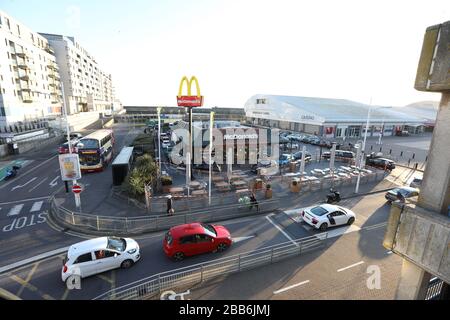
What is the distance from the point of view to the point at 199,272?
938cm

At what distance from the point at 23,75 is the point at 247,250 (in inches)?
2454

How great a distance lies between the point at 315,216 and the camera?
13.6 metres

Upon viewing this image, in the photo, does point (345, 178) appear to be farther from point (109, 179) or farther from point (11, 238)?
point (11, 238)

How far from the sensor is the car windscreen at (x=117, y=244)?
33.3ft

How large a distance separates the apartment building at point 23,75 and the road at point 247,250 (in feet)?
158

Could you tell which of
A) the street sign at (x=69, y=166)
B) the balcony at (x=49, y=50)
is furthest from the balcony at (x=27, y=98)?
the street sign at (x=69, y=166)

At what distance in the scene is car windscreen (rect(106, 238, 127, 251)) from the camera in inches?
399

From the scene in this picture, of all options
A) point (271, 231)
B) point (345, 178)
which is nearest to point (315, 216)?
point (271, 231)

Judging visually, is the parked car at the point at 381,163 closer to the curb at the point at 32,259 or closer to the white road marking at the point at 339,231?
the white road marking at the point at 339,231

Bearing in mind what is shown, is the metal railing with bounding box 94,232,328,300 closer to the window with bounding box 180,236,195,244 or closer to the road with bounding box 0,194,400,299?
the road with bounding box 0,194,400,299

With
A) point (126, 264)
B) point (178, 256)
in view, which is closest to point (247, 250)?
point (178, 256)

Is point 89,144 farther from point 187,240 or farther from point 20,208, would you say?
point 187,240

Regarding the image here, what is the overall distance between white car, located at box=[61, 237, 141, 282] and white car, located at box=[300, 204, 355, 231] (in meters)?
9.84

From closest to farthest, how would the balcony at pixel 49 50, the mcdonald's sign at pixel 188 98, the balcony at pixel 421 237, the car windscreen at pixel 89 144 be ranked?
the balcony at pixel 421 237 → the mcdonald's sign at pixel 188 98 → the car windscreen at pixel 89 144 → the balcony at pixel 49 50
